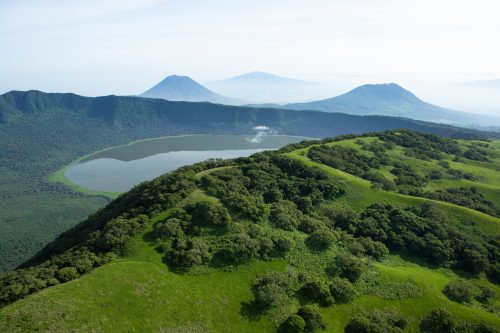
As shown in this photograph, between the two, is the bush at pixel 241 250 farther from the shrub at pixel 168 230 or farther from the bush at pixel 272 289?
the shrub at pixel 168 230

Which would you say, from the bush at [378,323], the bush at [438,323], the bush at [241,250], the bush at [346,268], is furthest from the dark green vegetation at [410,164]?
the bush at [241,250]

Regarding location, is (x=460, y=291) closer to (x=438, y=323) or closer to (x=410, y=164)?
(x=438, y=323)

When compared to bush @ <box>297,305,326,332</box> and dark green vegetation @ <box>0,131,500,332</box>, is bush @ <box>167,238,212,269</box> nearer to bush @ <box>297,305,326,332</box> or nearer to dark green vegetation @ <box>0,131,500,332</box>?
dark green vegetation @ <box>0,131,500,332</box>

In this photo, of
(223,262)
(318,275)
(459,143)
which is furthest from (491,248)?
(459,143)

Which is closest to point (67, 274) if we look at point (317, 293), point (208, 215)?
point (208, 215)

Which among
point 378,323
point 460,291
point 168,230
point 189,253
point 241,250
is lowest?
point 460,291

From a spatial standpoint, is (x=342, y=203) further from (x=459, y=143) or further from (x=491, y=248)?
(x=459, y=143)
